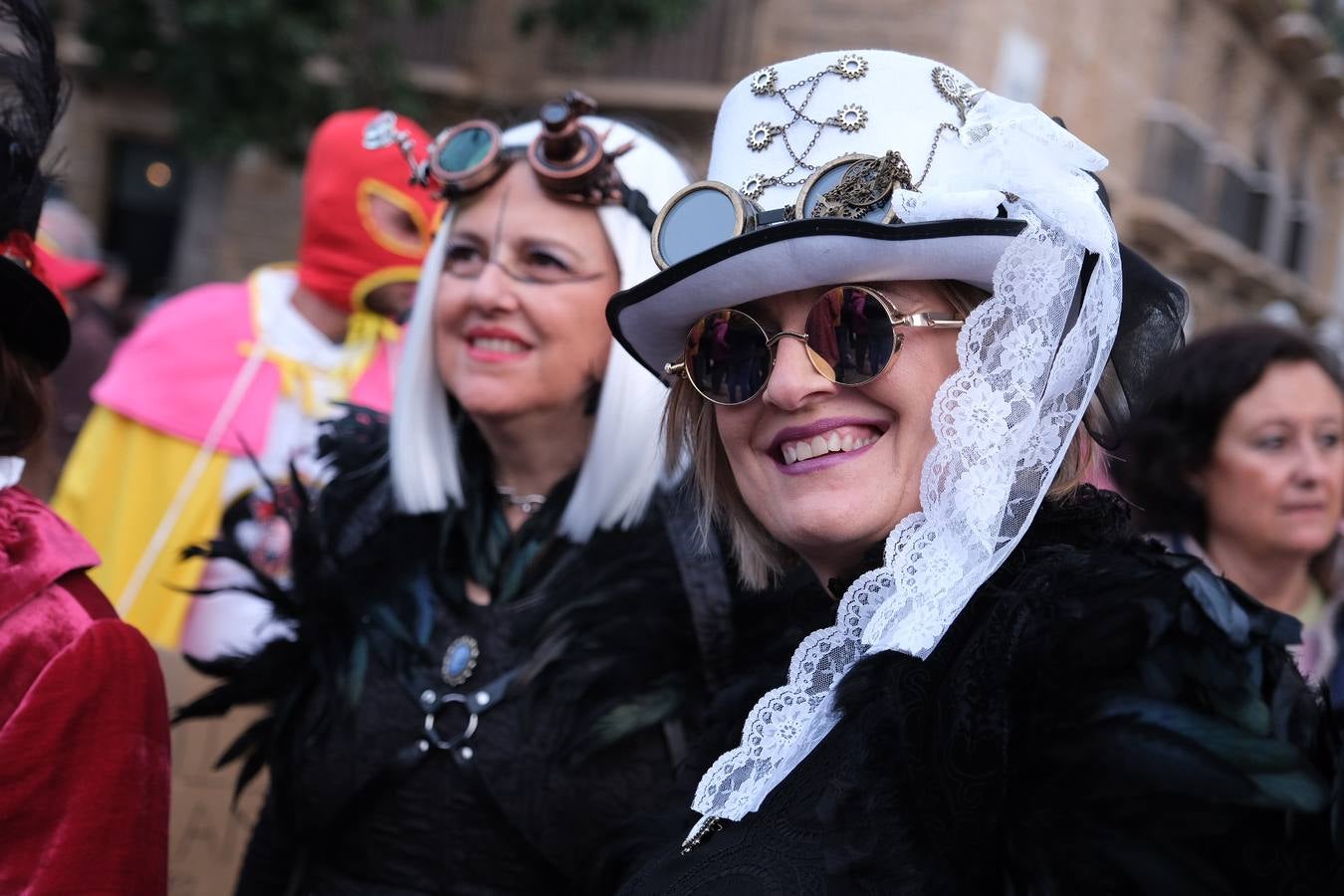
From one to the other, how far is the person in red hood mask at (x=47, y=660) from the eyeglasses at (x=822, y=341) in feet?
2.82

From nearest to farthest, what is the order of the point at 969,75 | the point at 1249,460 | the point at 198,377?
the point at 1249,460, the point at 198,377, the point at 969,75

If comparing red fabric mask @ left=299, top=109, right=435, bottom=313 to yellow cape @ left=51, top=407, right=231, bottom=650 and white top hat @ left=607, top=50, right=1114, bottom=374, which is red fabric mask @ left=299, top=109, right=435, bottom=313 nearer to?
yellow cape @ left=51, top=407, right=231, bottom=650

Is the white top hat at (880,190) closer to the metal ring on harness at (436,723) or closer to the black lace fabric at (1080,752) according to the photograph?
the black lace fabric at (1080,752)

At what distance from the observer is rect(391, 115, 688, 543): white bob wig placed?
2.58 metres

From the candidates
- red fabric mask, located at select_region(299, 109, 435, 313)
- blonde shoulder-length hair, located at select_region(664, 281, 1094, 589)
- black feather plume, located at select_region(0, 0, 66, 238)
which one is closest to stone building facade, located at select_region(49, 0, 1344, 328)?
red fabric mask, located at select_region(299, 109, 435, 313)

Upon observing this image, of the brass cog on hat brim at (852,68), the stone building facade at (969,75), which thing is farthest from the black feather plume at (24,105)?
the stone building facade at (969,75)

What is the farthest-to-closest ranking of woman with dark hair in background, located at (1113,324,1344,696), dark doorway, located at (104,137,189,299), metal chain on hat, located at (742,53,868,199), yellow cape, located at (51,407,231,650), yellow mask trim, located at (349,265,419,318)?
dark doorway, located at (104,137,189,299)
yellow mask trim, located at (349,265,419,318)
yellow cape, located at (51,407,231,650)
woman with dark hair in background, located at (1113,324,1344,696)
metal chain on hat, located at (742,53,868,199)

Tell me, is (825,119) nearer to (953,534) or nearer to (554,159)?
(953,534)

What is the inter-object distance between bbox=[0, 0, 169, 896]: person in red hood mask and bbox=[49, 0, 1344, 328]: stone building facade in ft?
31.2

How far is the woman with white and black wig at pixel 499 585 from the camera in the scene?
7.66 ft

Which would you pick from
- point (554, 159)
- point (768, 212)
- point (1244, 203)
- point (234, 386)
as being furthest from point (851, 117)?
point (1244, 203)

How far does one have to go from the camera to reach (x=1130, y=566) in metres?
1.39

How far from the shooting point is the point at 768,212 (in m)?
1.70

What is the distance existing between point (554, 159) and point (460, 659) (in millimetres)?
888
